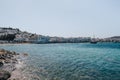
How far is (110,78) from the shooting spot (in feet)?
87.4

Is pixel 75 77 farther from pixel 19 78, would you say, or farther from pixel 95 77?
pixel 19 78

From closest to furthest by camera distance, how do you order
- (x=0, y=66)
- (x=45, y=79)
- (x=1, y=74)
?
(x=1, y=74)
(x=45, y=79)
(x=0, y=66)

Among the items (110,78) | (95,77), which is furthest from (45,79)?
(110,78)

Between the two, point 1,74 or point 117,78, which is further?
point 117,78

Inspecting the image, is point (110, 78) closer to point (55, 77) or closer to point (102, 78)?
point (102, 78)

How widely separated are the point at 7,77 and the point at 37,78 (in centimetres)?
436

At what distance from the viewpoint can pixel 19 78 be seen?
85.9 feet

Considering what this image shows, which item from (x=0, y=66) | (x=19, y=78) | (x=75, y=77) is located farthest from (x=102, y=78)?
(x=0, y=66)

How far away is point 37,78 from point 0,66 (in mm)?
10232

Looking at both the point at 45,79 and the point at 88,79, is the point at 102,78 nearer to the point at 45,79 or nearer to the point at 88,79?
the point at 88,79

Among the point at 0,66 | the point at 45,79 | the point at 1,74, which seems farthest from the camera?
the point at 0,66

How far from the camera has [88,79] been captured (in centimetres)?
2591

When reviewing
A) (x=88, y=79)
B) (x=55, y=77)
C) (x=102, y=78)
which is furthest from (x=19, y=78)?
(x=102, y=78)

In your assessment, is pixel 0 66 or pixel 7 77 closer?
pixel 7 77
